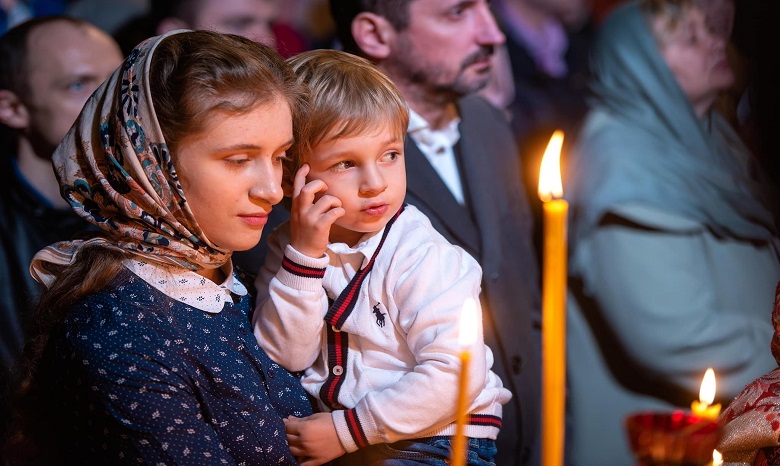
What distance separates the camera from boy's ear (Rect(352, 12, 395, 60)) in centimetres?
255

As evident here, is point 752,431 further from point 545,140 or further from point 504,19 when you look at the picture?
point 504,19

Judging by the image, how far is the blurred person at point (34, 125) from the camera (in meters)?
2.80

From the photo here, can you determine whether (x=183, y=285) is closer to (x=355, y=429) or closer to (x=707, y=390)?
(x=355, y=429)

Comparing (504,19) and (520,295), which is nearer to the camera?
(520,295)

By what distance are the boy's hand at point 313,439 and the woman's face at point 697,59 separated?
200 centimetres

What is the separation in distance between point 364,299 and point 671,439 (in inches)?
35.0

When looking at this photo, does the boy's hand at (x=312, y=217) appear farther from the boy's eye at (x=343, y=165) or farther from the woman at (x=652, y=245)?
the woman at (x=652, y=245)

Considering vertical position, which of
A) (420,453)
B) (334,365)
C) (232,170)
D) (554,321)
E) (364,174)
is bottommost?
(420,453)

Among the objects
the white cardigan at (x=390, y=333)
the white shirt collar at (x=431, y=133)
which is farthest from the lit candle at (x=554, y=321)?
the white shirt collar at (x=431, y=133)

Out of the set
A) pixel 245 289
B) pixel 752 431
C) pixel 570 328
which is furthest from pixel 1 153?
pixel 752 431

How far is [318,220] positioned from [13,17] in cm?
166

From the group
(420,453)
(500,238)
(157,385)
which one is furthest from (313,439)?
(500,238)

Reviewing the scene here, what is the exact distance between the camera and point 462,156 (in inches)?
103

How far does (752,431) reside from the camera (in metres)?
1.74
